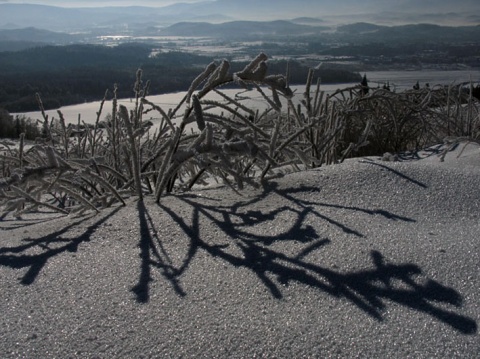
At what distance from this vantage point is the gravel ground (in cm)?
55

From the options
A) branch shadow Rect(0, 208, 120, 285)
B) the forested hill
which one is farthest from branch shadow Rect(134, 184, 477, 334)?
the forested hill

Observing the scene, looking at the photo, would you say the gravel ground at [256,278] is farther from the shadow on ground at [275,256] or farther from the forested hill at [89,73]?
the forested hill at [89,73]

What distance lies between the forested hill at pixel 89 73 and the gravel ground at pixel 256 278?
54.9 inches

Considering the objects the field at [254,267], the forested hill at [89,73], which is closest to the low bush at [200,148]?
the field at [254,267]

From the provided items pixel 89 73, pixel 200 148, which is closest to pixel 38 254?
pixel 200 148

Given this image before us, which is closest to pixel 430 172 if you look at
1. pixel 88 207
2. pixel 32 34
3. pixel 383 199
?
pixel 383 199

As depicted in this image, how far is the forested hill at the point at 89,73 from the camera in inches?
320

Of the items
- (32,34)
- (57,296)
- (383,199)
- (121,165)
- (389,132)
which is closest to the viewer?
(57,296)

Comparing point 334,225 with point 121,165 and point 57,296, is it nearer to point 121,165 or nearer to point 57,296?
point 57,296

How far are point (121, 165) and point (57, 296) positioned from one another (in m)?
0.96

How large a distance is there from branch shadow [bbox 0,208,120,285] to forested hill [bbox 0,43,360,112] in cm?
137

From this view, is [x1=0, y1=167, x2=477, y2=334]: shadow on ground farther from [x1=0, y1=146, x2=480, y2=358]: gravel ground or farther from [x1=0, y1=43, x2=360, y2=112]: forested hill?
[x1=0, y1=43, x2=360, y2=112]: forested hill

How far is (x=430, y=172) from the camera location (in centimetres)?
111

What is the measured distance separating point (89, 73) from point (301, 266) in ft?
40.2
